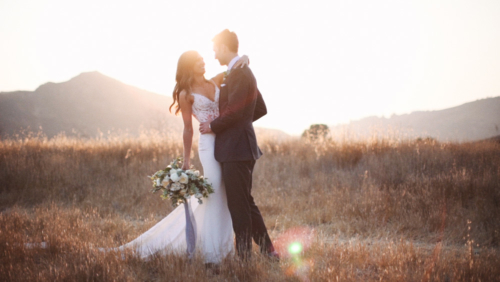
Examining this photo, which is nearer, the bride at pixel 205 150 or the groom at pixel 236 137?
the groom at pixel 236 137

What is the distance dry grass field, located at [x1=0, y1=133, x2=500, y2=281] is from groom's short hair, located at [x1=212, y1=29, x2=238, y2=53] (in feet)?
7.83

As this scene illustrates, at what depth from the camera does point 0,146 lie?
9.16m

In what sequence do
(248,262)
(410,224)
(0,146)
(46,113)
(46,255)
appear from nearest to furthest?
1. (248,262)
2. (46,255)
3. (410,224)
4. (0,146)
5. (46,113)

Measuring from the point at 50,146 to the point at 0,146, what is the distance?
4.43ft

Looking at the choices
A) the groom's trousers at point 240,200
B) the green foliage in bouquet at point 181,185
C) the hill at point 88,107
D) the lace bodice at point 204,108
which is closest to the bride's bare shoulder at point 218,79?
the lace bodice at point 204,108

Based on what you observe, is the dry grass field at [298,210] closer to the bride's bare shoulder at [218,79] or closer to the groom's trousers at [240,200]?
the groom's trousers at [240,200]

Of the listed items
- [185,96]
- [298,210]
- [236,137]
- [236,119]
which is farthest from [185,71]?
[298,210]

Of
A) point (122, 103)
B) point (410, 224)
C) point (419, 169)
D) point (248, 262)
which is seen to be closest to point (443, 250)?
point (410, 224)

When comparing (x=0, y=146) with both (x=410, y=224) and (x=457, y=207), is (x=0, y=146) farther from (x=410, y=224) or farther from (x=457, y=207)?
(x=457, y=207)

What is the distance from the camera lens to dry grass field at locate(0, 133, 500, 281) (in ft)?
9.77

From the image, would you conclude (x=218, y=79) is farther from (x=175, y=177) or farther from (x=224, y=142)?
(x=175, y=177)

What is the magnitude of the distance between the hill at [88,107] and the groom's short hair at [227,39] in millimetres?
42240

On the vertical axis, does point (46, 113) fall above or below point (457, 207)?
above

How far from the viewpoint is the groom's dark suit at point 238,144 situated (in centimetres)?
291
